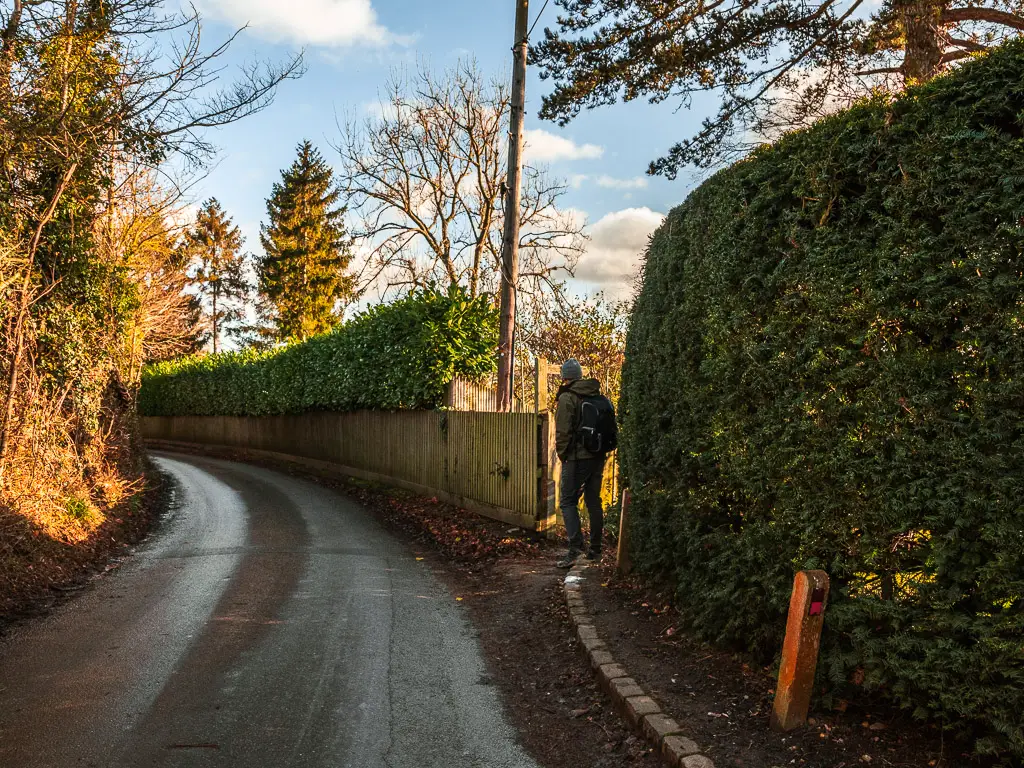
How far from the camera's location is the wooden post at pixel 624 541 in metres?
7.50

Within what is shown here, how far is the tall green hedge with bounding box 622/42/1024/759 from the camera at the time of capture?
10.4ft

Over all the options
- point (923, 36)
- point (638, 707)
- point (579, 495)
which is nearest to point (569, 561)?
point (579, 495)

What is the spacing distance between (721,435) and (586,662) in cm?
194

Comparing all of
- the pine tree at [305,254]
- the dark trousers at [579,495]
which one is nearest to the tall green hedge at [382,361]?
the dark trousers at [579,495]

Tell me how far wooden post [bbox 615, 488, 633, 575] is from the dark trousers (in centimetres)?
101

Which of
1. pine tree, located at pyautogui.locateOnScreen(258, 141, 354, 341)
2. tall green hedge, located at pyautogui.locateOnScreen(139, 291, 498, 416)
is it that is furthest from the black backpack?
pine tree, located at pyautogui.locateOnScreen(258, 141, 354, 341)

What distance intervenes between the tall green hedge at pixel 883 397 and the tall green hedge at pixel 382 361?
9.60 m

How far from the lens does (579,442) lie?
8492mm

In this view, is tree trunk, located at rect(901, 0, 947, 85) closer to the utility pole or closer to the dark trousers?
the dark trousers

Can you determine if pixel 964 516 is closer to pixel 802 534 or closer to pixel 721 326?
pixel 802 534

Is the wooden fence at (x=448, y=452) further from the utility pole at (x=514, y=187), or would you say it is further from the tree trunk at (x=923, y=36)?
the tree trunk at (x=923, y=36)

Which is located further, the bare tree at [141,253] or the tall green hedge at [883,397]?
the bare tree at [141,253]

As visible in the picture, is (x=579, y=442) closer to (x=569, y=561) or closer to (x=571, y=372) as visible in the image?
(x=571, y=372)

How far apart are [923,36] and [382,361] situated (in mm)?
11574
